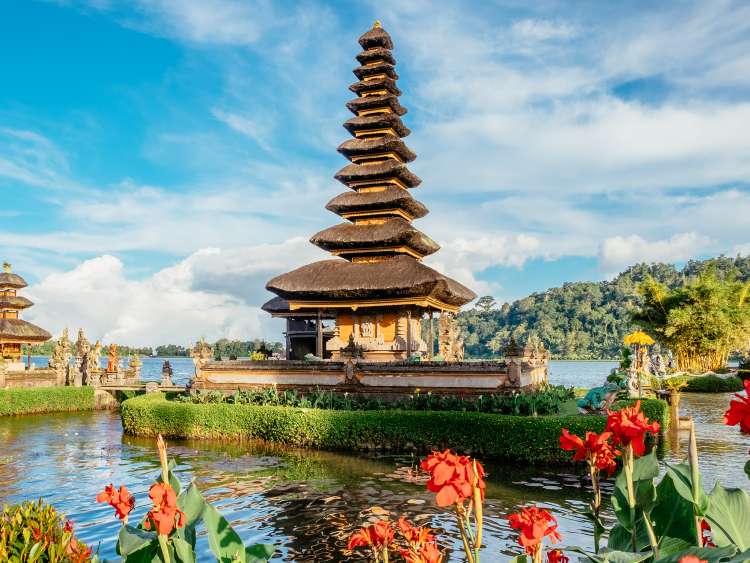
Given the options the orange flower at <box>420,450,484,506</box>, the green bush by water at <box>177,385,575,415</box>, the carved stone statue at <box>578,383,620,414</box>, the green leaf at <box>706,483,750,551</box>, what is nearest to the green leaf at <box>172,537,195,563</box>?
the orange flower at <box>420,450,484,506</box>

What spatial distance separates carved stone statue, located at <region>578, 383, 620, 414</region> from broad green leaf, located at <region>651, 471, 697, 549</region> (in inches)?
587

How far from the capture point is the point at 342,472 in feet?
47.9

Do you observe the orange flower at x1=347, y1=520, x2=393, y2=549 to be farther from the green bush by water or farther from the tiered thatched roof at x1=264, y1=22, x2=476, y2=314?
the tiered thatched roof at x1=264, y1=22, x2=476, y2=314

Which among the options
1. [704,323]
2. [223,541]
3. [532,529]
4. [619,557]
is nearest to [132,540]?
[223,541]

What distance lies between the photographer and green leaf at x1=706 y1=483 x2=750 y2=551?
2.88 meters

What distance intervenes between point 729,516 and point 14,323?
4086 cm

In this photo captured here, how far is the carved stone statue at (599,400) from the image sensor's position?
17156 millimetres

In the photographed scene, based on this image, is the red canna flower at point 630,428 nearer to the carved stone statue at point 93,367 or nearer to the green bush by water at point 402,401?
the green bush by water at point 402,401

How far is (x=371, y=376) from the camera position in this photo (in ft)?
69.6

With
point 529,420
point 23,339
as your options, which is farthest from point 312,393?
point 23,339

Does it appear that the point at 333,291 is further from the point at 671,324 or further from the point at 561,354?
the point at 561,354

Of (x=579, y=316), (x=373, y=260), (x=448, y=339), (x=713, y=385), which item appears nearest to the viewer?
(x=373, y=260)

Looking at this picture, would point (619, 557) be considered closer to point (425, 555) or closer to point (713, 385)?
point (425, 555)

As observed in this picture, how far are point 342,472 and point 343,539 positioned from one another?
16.6 ft
